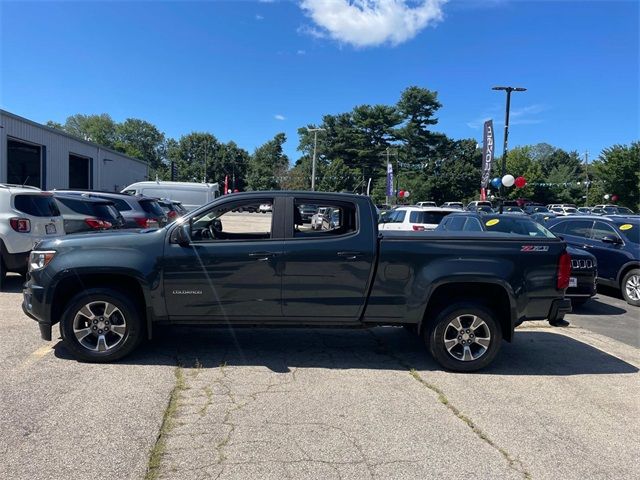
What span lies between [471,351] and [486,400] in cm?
84

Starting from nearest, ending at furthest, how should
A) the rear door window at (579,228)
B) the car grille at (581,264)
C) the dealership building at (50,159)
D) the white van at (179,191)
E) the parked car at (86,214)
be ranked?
the car grille at (581,264) < the parked car at (86,214) < the rear door window at (579,228) < the dealership building at (50,159) < the white van at (179,191)

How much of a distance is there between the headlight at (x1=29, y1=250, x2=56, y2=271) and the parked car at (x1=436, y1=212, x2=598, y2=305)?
645 centimetres

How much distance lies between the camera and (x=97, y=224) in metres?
10.5

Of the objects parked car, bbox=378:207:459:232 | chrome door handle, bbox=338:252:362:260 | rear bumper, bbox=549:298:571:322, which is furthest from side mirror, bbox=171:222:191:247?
parked car, bbox=378:207:459:232

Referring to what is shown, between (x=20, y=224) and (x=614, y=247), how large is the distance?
11.5 metres

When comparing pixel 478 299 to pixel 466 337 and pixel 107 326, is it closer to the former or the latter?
pixel 466 337

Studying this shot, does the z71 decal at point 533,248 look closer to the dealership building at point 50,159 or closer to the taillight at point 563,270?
the taillight at point 563,270

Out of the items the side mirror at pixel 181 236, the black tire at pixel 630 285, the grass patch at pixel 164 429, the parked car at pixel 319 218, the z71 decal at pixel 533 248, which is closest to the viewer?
the grass patch at pixel 164 429

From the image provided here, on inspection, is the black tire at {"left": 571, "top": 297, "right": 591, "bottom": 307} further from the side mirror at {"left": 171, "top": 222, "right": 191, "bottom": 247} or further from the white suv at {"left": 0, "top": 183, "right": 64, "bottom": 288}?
the white suv at {"left": 0, "top": 183, "right": 64, "bottom": 288}

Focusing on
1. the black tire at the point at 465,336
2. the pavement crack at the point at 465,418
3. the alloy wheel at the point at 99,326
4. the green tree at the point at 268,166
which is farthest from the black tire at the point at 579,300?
the green tree at the point at 268,166

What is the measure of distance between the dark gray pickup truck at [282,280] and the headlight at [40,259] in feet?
0.04

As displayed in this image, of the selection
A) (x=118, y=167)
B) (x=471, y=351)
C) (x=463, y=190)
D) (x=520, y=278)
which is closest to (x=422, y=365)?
(x=471, y=351)

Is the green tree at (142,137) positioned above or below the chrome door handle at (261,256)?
above

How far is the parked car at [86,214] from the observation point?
1059cm
